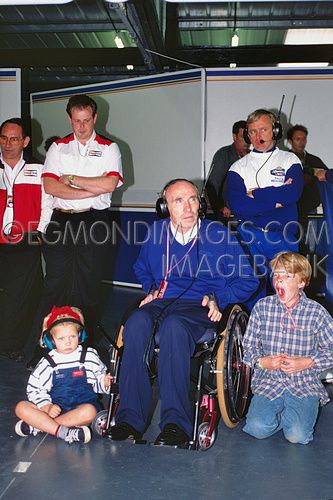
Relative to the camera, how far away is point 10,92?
6.05 metres

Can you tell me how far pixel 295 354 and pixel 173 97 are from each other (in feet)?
13.7

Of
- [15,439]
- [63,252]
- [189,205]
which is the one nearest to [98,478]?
[15,439]

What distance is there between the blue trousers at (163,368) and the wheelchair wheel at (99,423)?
128mm

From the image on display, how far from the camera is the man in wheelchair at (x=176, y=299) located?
3.21 m

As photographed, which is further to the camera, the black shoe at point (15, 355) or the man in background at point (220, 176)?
the man in background at point (220, 176)

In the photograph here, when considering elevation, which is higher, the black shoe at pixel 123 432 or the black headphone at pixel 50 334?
the black headphone at pixel 50 334

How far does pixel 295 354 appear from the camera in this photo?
11.3 feet

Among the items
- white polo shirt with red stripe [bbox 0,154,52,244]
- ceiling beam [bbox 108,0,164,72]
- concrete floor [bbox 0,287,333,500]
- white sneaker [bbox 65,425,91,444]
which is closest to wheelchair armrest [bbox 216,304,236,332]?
concrete floor [bbox 0,287,333,500]

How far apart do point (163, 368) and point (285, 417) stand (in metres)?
0.70

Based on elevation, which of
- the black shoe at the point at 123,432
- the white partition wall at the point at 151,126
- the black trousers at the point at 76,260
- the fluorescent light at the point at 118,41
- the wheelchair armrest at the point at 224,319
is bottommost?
the black shoe at the point at 123,432

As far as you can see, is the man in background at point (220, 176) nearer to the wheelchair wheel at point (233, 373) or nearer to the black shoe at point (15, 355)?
the black shoe at point (15, 355)

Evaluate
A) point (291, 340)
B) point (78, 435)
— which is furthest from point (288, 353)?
point (78, 435)

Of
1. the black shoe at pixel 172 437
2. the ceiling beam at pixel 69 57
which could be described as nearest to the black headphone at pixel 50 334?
the black shoe at pixel 172 437

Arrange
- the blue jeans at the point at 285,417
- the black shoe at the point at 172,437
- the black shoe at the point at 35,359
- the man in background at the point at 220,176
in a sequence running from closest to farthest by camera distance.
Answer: the black shoe at the point at 172,437, the blue jeans at the point at 285,417, the black shoe at the point at 35,359, the man in background at the point at 220,176
